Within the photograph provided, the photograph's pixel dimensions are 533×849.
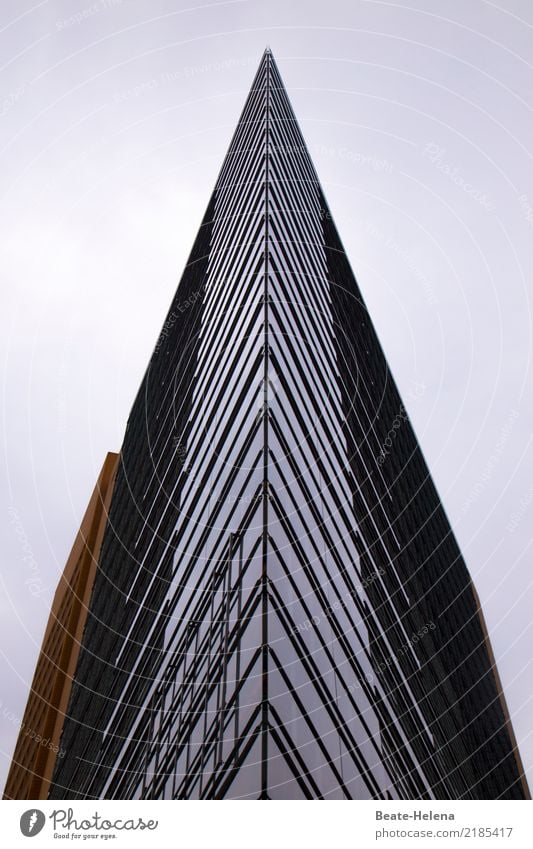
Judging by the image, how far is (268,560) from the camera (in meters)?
19.8

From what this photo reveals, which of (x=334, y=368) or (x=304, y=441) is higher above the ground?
(x=334, y=368)

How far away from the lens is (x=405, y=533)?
1726 inches

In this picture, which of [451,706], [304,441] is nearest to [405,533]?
[451,706]

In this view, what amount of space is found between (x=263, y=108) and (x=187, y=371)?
58.1 feet

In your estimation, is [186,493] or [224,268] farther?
[224,268]

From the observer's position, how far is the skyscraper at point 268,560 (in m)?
19.1

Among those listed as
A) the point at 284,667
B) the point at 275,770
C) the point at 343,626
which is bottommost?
the point at 275,770

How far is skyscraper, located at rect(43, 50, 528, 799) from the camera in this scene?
1909 centimetres

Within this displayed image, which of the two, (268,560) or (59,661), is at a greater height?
(59,661)

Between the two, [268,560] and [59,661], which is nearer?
[268,560]

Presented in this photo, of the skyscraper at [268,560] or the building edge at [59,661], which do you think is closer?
the skyscraper at [268,560]

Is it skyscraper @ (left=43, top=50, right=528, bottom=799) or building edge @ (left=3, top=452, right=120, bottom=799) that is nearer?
skyscraper @ (left=43, top=50, right=528, bottom=799)

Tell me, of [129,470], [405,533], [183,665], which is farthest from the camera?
[129,470]
